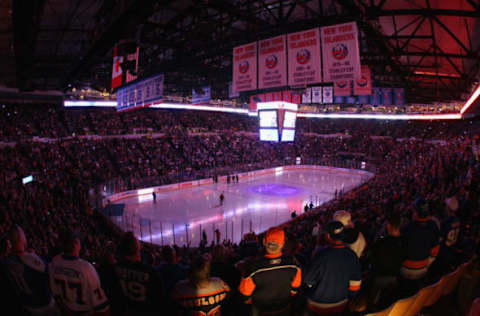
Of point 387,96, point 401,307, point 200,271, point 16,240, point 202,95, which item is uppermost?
point 202,95

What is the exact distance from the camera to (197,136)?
134 ft

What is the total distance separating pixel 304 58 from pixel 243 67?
2.25 m

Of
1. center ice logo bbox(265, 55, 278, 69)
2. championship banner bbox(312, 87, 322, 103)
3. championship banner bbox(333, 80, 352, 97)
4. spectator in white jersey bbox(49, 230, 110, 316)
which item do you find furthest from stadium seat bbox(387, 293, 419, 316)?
championship banner bbox(312, 87, 322, 103)

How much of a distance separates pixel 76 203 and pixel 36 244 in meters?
7.00

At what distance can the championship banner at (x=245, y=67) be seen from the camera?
9688 mm

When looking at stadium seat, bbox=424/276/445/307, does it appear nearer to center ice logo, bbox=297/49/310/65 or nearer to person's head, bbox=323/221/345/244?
person's head, bbox=323/221/345/244

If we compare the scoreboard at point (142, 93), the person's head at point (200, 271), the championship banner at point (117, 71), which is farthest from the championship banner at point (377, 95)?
the person's head at point (200, 271)

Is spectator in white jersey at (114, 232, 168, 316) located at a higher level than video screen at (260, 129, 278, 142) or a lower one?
lower

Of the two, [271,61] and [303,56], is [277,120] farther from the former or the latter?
[303,56]

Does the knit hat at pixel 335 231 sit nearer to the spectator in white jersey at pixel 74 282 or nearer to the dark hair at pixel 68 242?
the spectator in white jersey at pixel 74 282

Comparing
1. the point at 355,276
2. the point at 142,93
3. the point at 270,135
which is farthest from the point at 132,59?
the point at 270,135

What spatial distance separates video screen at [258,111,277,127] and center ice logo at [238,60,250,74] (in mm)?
11309

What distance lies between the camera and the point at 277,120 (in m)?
21.1

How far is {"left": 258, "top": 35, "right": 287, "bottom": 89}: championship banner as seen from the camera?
29.4 ft
